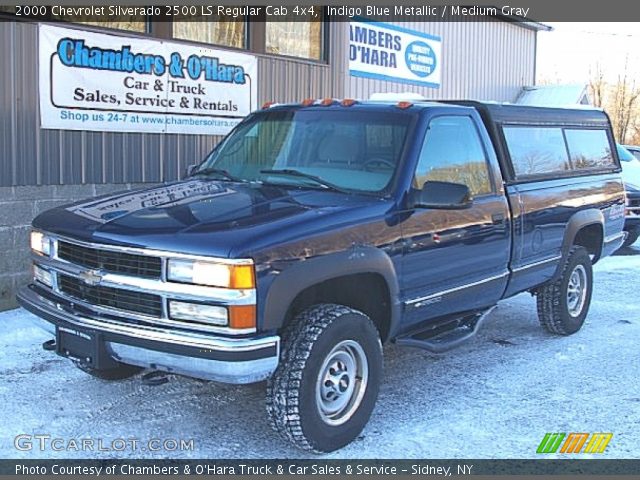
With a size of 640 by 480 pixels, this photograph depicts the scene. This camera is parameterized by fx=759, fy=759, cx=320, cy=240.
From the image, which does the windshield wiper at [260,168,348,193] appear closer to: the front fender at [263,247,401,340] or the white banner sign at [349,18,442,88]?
the front fender at [263,247,401,340]

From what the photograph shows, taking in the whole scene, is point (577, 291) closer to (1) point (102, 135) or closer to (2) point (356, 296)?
(2) point (356, 296)

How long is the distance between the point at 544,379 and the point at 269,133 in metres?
2.72

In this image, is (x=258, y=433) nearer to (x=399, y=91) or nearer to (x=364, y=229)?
(x=364, y=229)

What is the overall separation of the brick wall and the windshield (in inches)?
106

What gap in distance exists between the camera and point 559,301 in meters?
6.70

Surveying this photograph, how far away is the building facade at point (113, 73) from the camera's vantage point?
23.9 ft

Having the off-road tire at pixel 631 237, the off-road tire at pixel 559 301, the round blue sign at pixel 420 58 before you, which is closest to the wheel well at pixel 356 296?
the off-road tire at pixel 559 301

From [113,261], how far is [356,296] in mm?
1446

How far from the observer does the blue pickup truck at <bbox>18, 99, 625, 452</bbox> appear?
3801 millimetres

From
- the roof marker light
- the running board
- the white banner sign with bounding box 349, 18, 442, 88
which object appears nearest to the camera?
the running board

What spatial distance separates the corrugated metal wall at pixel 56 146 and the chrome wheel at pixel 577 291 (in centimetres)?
470

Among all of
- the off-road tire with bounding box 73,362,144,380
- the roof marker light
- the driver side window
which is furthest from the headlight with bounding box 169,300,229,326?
the roof marker light

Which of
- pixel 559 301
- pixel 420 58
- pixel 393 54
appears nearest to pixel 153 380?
pixel 559 301

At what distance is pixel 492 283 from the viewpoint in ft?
18.3
